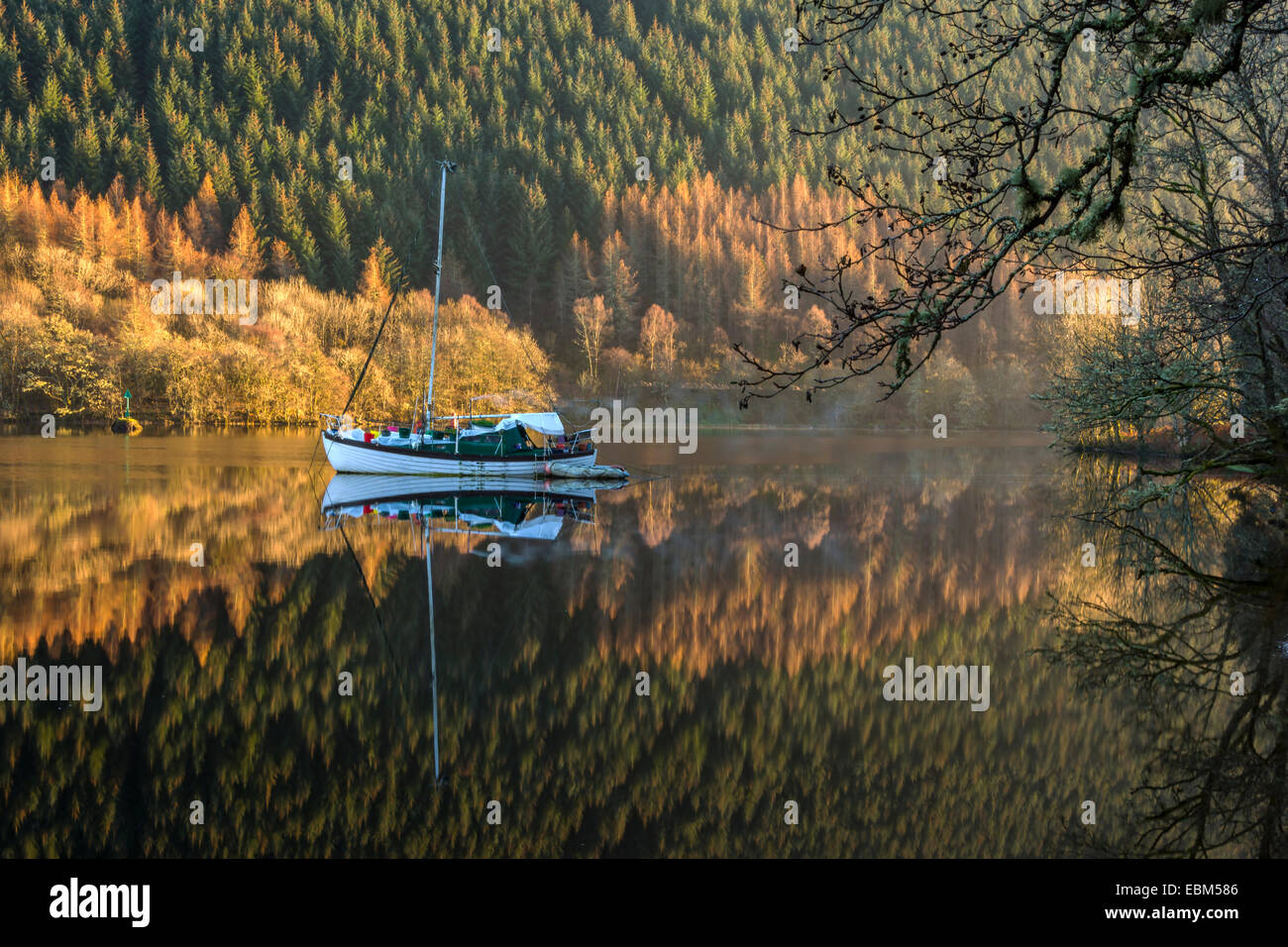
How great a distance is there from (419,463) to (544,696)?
33.2m

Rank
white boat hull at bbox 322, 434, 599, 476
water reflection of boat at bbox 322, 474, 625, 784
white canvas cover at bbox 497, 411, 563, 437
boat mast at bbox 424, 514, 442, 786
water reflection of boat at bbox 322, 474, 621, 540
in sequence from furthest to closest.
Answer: white canvas cover at bbox 497, 411, 563, 437, white boat hull at bbox 322, 434, 599, 476, water reflection of boat at bbox 322, 474, 621, 540, water reflection of boat at bbox 322, 474, 625, 784, boat mast at bbox 424, 514, 442, 786

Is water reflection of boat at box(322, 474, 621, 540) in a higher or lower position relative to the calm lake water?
higher

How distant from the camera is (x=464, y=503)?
115 ft

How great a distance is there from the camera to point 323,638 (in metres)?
15.1

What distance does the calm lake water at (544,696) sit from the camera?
358 inches

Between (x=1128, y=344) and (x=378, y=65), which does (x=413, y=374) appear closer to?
(x=1128, y=344)

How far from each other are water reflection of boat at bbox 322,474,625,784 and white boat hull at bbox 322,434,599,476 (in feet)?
Answer: 1.30

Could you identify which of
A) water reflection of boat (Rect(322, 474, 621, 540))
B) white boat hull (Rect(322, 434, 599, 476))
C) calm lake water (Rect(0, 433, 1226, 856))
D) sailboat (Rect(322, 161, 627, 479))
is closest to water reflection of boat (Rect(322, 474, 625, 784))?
water reflection of boat (Rect(322, 474, 621, 540))

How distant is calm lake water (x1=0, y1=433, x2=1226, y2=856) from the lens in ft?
29.9

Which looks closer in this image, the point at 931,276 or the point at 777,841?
the point at 931,276

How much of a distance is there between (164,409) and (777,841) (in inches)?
3457

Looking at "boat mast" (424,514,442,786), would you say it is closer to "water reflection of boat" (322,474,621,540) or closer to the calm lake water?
the calm lake water

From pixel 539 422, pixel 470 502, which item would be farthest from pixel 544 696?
pixel 539 422
